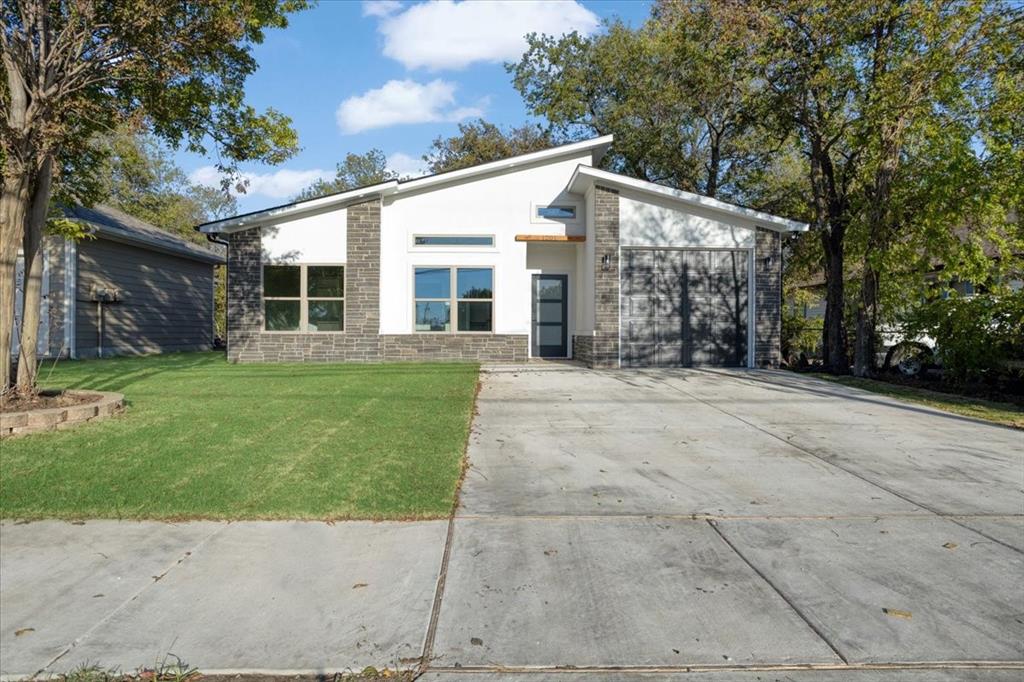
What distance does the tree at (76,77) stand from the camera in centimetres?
713

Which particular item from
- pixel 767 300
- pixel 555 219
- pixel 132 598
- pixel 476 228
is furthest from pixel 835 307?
pixel 132 598

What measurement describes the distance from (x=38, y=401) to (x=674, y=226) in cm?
1207

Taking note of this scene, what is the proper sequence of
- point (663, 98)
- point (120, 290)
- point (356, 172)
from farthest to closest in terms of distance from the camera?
1. point (356, 172)
2. point (663, 98)
3. point (120, 290)

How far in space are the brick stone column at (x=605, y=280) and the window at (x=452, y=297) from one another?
2.80 meters

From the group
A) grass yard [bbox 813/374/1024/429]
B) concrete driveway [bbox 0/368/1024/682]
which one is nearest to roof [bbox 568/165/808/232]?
grass yard [bbox 813/374/1024/429]

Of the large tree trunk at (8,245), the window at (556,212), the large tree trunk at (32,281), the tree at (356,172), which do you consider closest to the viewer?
the large tree trunk at (8,245)

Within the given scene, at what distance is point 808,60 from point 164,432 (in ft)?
43.6

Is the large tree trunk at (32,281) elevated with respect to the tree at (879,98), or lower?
lower

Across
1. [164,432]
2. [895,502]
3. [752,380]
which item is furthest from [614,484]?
[752,380]

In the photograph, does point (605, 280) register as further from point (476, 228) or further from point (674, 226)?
point (476, 228)

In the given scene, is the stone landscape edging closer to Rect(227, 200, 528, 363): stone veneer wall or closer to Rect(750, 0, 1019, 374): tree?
Rect(227, 200, 528, 363): stone veneer wall

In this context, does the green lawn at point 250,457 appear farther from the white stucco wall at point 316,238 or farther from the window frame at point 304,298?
the white stucco wall at point 316,238

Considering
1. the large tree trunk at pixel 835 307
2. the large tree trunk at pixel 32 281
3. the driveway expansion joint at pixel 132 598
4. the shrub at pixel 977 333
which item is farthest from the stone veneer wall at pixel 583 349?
the driveway expansion joint at pixel 132 598

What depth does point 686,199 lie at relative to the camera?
13906 mm
